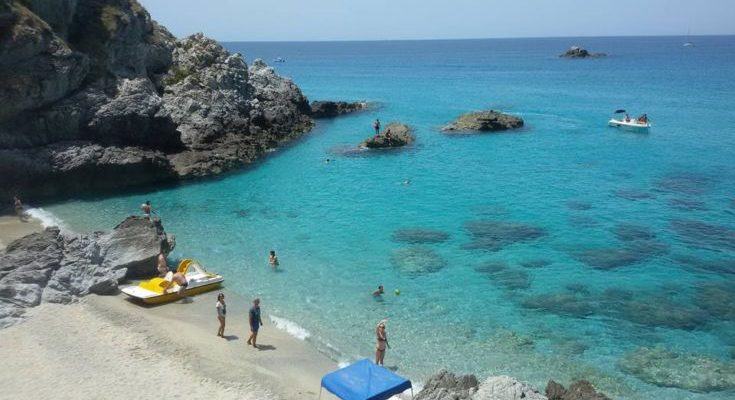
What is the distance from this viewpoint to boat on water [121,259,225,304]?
2314cm

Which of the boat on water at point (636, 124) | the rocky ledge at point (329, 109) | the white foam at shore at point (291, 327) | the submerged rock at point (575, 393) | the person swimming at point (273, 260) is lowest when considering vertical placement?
the white foam at shore at point (291, 327)

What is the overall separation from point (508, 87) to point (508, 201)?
77080 millimetres

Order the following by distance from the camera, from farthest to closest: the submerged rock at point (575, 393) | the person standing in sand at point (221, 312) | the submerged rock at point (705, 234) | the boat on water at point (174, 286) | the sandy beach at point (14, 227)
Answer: the submerged rock at point (705, 234)
the sandy beach at point (14, 227)
the boat on water at point (174, 286)
the person standing in sand at point (221, 312)
the submerged rock at point (575, 393)

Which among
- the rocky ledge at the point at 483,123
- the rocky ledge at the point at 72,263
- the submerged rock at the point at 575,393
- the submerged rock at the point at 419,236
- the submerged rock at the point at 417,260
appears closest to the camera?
the submerged rock at the point at 575,393

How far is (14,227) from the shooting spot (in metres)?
31.0

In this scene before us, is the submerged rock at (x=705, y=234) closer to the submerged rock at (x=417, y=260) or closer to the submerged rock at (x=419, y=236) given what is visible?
the submerged rock at (x=419, y=236)

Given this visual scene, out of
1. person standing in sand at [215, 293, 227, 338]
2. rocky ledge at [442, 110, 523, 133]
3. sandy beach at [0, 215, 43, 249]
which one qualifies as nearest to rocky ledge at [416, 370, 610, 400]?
person standing in sand at [215, 293, 227, 338]

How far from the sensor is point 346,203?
127 feet

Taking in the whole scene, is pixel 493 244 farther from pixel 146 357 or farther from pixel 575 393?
pixel 146 357

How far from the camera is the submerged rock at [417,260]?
27750 millimetres

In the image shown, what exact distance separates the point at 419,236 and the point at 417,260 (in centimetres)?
340

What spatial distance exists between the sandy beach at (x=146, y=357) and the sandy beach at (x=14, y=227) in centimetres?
931

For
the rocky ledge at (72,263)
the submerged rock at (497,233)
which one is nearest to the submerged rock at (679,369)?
the submerged rock at (497,233)

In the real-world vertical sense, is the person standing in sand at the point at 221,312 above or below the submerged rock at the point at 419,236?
above
